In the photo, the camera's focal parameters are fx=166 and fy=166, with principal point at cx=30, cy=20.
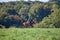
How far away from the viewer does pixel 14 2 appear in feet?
107

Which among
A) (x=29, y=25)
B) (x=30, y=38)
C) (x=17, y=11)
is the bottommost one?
(x=17, y=11)

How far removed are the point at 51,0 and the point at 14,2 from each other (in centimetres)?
722

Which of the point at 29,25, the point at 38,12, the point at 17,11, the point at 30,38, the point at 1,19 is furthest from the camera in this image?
the point at 17,11

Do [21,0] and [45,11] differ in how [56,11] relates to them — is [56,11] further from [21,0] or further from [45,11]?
[21,0]

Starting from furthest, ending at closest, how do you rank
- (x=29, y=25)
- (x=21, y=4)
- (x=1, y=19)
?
(x=21, y=4) → (x=1, y=19) → (x=29, y=25)

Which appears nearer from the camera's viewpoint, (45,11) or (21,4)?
(45,11)

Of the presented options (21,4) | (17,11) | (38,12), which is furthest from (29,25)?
(21,4)

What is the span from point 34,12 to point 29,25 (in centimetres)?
1167

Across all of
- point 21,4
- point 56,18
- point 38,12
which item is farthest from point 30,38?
point 21,4

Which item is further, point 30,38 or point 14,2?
point 14,2

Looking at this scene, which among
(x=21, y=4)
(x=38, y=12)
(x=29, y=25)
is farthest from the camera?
(x=21, y=4)

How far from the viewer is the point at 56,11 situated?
919 inches

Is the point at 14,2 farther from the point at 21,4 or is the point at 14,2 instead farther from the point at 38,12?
the point at 38,12

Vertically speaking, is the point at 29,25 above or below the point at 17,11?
above
